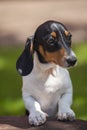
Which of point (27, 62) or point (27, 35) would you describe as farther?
point (27, 35)

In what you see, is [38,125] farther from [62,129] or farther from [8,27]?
[8,27]

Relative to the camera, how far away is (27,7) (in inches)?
102

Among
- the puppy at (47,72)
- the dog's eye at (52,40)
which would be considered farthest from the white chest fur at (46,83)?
the dog's eye at (52,40)

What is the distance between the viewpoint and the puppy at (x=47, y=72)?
140 centimetres

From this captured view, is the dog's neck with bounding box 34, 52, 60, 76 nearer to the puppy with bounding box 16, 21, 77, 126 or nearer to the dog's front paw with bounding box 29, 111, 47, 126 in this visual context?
the puppy with bounding box 16, 21, 77, 126

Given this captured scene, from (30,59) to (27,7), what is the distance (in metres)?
1.17

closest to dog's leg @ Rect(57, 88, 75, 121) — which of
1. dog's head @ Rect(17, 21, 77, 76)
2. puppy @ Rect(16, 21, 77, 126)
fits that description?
puppy @ Rect(16, 21, 77, 126)

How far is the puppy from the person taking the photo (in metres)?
1.40

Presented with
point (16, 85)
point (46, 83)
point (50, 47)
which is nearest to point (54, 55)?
point (50, 47)

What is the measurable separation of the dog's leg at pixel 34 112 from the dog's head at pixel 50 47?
0.11 meters

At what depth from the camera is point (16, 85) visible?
2.06m

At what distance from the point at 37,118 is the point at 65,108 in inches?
3.7

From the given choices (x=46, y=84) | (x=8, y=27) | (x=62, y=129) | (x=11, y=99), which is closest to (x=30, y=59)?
(x=46, y=84)

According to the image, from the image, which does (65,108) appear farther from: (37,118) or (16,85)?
(16,85)
